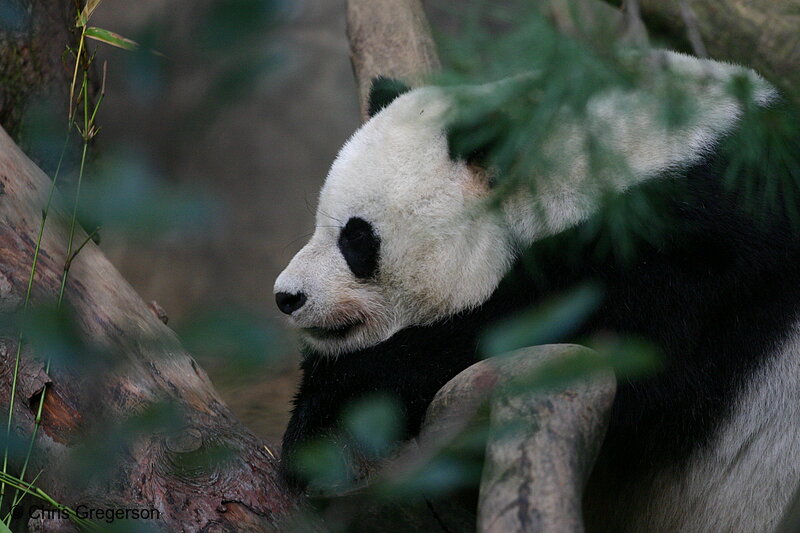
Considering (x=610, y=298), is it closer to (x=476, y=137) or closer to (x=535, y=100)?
(x=476, y=137)

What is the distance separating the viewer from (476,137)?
1663 mm

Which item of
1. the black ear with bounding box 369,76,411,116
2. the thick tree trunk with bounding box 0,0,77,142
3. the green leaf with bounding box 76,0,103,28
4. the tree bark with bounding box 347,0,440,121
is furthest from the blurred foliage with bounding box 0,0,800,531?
the thick tree trunk with bounding box 0,0,77,142

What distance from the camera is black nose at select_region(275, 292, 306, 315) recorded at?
7.06 ft

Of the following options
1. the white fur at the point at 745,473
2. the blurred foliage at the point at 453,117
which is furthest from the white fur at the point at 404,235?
the white fur at the point at 745,473

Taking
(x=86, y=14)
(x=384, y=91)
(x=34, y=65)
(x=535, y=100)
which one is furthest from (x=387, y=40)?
(x=535, y=100)

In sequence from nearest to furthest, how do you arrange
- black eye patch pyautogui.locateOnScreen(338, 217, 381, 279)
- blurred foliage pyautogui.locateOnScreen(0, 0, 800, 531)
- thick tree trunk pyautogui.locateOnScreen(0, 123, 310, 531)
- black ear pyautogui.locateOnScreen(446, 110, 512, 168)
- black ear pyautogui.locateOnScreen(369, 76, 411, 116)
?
blurred foliage pyautogui.locateOnScreen(0, 0, 800, 531), black ear pyautogui.locateOnScreen(446, 110, 512, 168), thick tree trunk pyautogui.locateOnScreen(0, 123, 310, 531), black eye patch pyautogui.locateOnScreen(338, 217, 381, 279), black ear pyautogui.locateOnScreen(369, 76, 411, 116)

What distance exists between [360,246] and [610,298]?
68cm

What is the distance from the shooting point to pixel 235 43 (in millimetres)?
605

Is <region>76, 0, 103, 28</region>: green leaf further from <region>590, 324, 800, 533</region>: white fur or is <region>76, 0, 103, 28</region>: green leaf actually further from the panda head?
<region>590, 324, 800, 533</region>: white fur

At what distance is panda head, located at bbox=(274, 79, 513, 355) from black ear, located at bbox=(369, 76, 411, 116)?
0.14m

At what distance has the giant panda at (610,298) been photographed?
190 cm

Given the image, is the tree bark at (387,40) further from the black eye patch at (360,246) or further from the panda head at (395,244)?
the black eye patch at (360,246)

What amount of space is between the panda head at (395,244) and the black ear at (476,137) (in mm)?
47

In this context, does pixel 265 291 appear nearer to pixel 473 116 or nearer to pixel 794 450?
pixel 794 450
